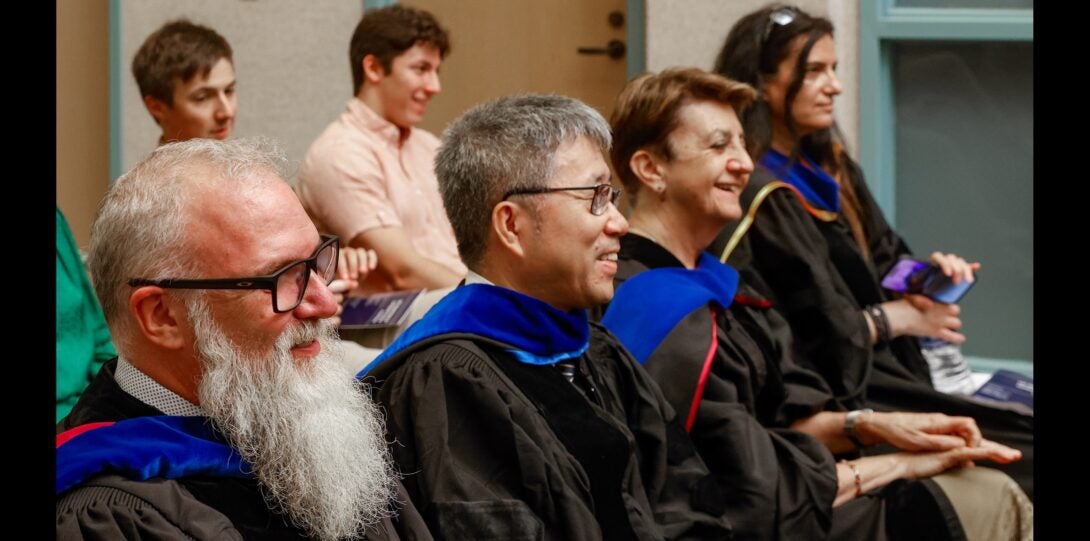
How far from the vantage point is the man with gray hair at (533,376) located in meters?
2.60

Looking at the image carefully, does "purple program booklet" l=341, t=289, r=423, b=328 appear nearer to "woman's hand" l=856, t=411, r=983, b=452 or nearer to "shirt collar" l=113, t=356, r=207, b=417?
"woman's hand" l=856, t=411, r=983, b=452

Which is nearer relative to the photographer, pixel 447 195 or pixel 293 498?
pixel 293 498

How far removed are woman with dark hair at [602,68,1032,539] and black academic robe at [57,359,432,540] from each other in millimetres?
1326

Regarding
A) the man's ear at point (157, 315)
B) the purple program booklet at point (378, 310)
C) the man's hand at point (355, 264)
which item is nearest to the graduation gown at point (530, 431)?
the man's ear at point (157, 315)

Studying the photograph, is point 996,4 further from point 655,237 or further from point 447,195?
point 447,195

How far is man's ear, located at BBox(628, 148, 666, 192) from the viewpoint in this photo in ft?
12.4

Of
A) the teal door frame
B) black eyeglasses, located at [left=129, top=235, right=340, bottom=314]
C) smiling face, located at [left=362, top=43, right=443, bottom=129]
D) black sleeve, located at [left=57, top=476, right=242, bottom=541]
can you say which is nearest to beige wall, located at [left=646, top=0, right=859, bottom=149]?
the teal door frame

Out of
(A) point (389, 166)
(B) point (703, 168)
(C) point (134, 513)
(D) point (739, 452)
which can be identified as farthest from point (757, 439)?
(A) point (389, 166)

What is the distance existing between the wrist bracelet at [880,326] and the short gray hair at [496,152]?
5.64 ft

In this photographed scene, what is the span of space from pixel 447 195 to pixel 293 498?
1.05m

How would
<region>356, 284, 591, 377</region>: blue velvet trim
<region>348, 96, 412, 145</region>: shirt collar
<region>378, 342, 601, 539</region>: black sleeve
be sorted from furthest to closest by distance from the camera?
1. <region>348, 96, 412, 145</region>: shirt collar
2. <region>356, 284, 591, 377</region>: blue velvet trim
3. <region>378, 342, 601, 539</region>: black sleeve

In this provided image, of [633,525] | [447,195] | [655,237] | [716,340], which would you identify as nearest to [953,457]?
[716,340]

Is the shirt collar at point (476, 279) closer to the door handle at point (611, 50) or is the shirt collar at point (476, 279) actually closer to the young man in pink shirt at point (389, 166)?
the young man in pink shirt at point (389, 166)

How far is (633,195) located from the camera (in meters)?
3.86
